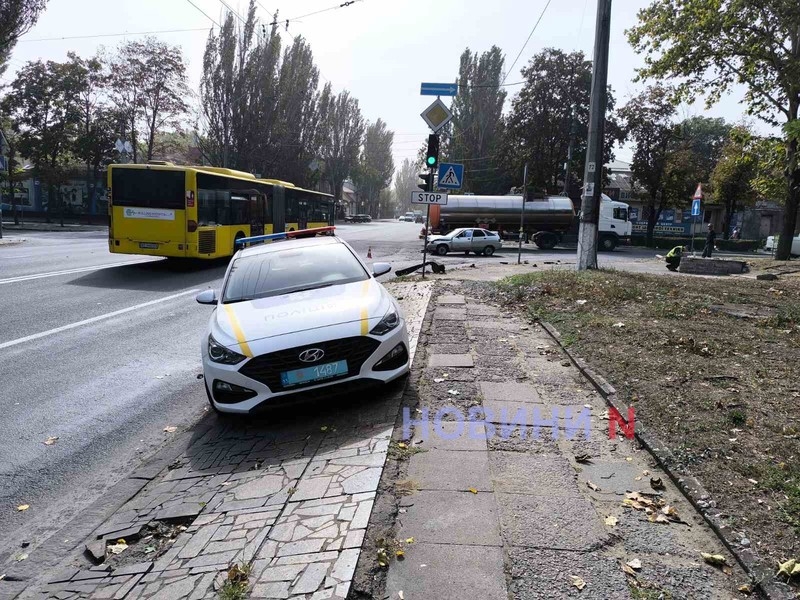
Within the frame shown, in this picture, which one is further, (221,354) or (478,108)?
(478,108)

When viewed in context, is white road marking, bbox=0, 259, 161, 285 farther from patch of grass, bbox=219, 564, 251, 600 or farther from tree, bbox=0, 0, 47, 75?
tree, bbox=0, 0, 47, 75

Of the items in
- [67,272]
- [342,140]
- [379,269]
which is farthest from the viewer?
[342,140]

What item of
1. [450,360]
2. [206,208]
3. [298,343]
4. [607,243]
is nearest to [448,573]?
[298,343]

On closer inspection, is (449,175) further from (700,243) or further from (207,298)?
(700,243)

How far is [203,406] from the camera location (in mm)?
5746

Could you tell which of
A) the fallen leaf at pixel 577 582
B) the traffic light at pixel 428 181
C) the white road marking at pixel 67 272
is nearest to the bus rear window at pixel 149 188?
the white road marking at pixel 67 272

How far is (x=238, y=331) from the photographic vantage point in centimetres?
500

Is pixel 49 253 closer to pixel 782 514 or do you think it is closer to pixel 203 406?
pixel 203 406

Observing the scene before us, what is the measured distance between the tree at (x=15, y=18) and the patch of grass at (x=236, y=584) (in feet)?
108

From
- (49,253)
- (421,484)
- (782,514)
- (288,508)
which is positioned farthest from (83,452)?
(49,253)

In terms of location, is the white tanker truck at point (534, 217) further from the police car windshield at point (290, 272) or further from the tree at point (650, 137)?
the police car windshield at point (290, 272)

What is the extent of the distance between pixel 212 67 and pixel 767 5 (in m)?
36.1

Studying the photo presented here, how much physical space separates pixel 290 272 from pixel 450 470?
10.3 feet

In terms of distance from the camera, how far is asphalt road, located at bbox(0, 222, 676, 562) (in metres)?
4.14
